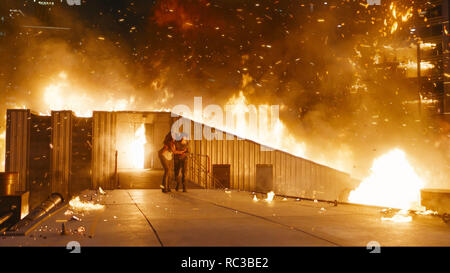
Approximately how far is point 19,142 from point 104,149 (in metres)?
4.14

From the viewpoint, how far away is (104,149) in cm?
1758

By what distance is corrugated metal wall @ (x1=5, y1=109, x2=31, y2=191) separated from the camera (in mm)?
17734

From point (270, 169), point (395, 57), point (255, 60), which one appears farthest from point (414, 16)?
point (270, 169)

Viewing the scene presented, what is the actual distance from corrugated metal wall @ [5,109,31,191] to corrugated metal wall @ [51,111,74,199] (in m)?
1.22

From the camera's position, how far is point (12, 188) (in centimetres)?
1537

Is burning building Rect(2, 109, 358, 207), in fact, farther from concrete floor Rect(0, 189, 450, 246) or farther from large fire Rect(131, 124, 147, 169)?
concrete floor Rect(0, 189, 450, 246)

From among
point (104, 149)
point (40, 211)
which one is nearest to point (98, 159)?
point (104, 149)

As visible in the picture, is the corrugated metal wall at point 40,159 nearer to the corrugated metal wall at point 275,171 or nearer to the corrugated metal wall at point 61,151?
the corrugated metal wall at point 61,151

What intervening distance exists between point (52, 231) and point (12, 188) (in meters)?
10.7

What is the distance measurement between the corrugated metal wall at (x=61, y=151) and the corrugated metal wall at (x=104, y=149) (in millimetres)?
1327

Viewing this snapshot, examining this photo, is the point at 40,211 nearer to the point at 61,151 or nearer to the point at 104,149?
the point at 104,149

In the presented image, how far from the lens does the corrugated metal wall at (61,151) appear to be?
17.9m

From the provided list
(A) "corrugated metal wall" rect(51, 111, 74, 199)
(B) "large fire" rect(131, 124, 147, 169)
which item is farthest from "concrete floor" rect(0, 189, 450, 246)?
(B) "large fire" rect(131, 124, 147, 169)
